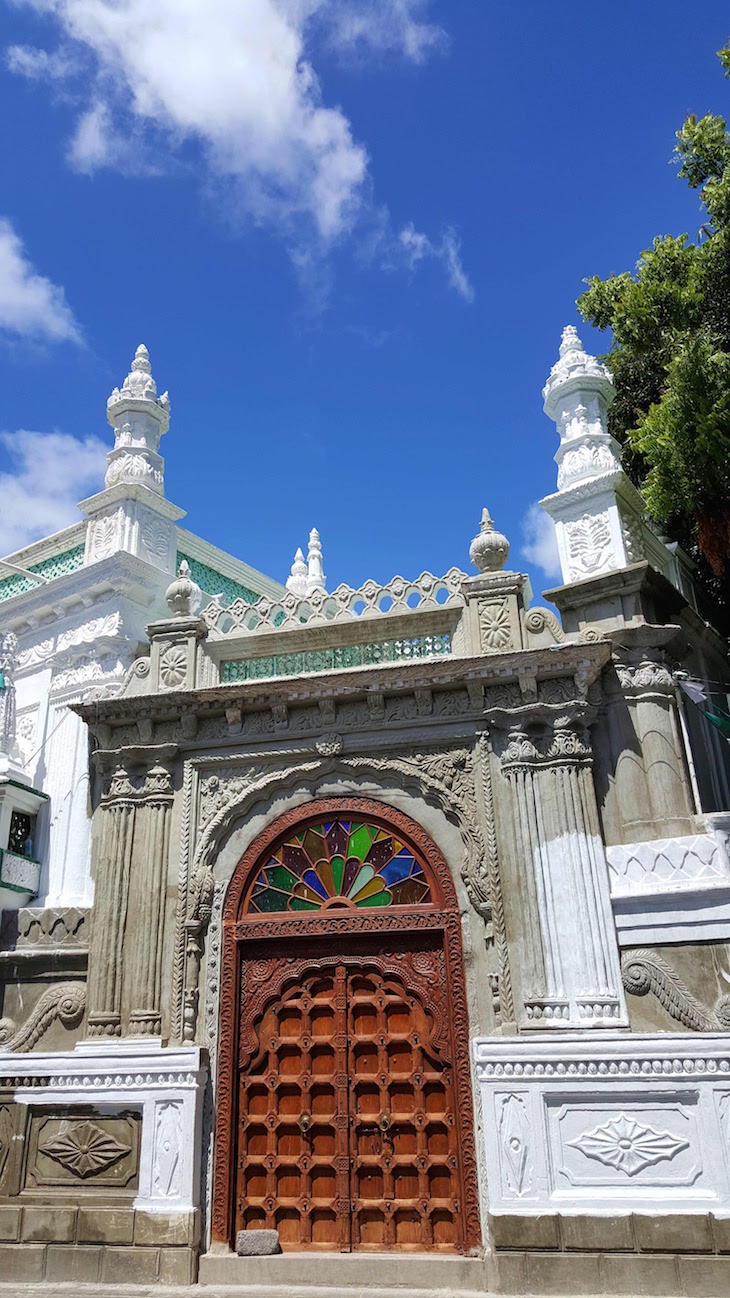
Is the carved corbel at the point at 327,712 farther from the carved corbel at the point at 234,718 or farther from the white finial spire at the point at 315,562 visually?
the white finial spire at the point at 315,562

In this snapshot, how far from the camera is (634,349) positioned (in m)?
12.1

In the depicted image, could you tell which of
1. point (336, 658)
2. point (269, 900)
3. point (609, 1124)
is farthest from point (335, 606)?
point (609, 1124)

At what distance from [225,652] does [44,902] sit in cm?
318

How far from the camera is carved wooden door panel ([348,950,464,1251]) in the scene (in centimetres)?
781

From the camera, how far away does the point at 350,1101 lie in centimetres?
820

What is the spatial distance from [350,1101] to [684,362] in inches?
316

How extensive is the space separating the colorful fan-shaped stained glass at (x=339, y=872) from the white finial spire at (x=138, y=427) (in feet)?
16.9

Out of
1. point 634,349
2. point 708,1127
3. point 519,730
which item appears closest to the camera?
point 708,1127

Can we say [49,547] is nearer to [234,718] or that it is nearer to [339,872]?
[234,718]

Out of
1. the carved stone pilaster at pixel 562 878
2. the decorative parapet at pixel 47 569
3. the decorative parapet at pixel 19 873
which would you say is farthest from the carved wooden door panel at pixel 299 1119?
the decorative parapet at pixel 47 569

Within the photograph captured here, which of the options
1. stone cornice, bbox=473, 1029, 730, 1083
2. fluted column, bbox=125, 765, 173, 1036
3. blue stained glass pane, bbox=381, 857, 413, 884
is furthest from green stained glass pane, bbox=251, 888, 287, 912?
stone cornice, bbox=473, 1029, 730, 1083

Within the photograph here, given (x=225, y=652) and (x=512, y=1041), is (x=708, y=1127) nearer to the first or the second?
(x=512, y=1041)

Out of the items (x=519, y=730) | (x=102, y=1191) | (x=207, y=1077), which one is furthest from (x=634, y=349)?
(x=102, y=1191)

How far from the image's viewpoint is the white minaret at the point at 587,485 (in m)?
9.91
